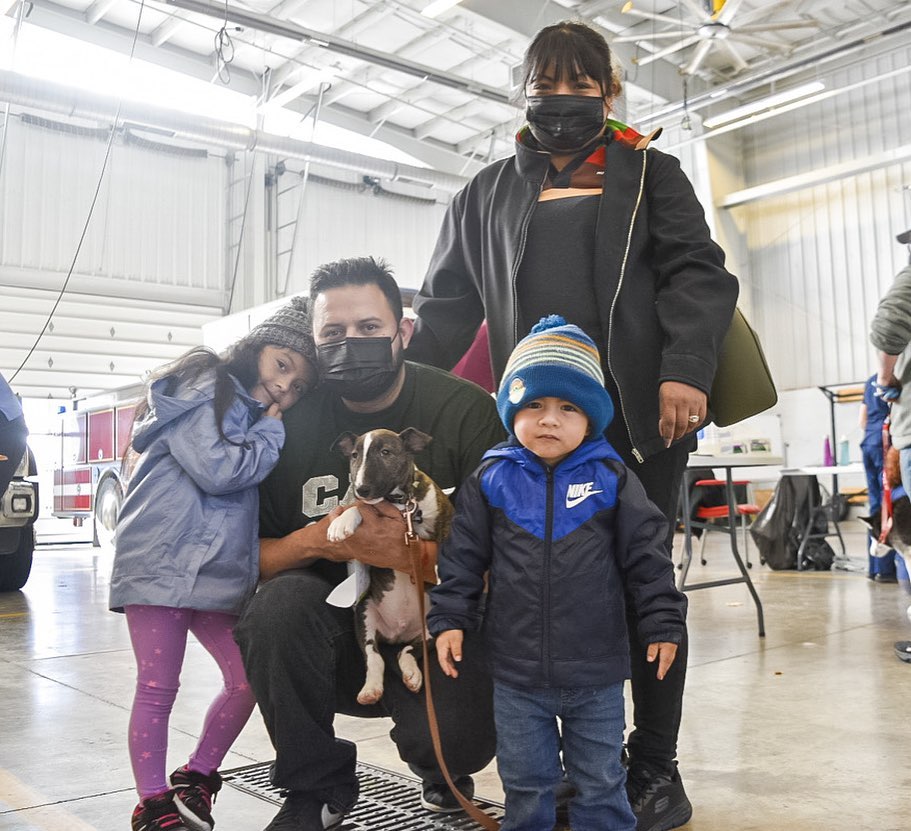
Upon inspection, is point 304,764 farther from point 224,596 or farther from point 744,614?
point 744,614

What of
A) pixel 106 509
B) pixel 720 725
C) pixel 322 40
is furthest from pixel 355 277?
pixel 106 509

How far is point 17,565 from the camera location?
6.30 m

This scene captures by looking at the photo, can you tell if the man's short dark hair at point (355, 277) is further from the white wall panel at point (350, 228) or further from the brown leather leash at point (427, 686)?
the white wall panel at point (350, 228)

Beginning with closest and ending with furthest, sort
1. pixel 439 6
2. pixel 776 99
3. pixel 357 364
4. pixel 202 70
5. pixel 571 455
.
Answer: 1. pixel 571 455
2. pixel 357 364
3. pixel 439 6
4. pixel 776 99
5. pixel 202 70

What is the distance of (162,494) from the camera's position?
1.79 meters

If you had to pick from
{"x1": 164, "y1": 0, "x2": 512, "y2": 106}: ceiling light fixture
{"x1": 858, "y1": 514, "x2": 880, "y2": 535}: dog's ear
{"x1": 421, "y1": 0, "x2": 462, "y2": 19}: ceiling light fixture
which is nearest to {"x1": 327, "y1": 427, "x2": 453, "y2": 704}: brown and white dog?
{"x1": 858, "y1": 514, "x2": 880, "y2": 535}: dog's ear

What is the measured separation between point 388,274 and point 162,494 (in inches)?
25.3

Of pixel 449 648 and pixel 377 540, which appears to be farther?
pixel 377 540

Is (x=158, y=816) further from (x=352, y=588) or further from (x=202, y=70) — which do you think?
(x=202, y=70)

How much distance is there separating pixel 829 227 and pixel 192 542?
1437 cm

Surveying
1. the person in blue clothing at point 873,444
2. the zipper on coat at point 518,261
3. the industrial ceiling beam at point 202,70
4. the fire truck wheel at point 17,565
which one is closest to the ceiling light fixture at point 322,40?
the industrial ceiling beam at point 202,70

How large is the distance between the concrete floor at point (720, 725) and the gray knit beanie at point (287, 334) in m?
0.99

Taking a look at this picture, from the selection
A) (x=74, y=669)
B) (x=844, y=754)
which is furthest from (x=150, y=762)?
(x=74, y=669)

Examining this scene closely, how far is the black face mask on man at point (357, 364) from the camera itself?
186cm
